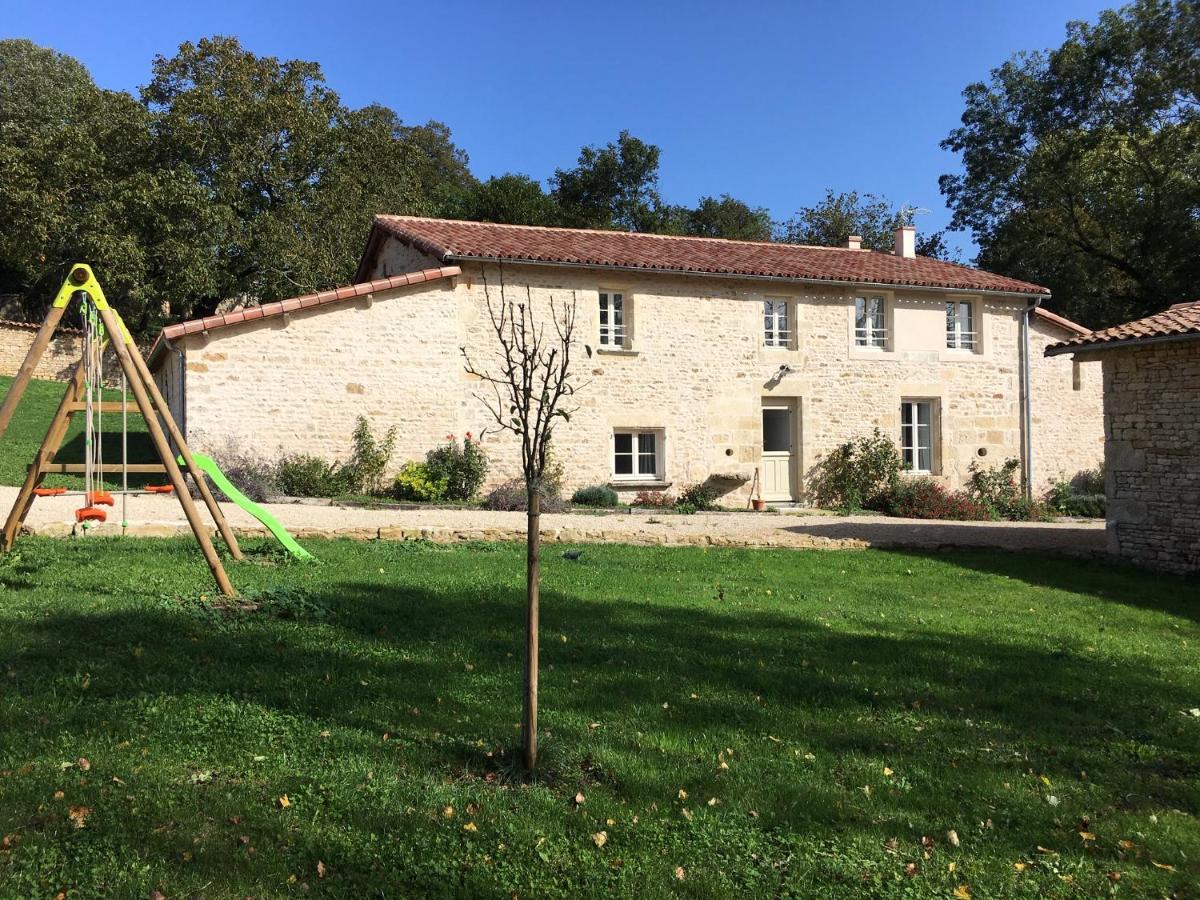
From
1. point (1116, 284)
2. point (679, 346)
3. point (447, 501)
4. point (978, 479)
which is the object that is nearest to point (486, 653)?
point (447, 501)

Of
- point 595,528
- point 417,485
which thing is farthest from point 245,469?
point 595,528

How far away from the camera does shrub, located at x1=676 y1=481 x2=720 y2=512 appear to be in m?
17.4

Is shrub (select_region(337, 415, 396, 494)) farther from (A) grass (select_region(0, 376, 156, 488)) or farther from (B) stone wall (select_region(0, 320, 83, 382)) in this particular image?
(B) stone wall (select_region(0, 320, 83, 382))

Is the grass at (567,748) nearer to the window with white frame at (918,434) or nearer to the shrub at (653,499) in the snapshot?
the shrub at (653,499)

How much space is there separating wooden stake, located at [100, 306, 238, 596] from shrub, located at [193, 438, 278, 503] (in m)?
7.06

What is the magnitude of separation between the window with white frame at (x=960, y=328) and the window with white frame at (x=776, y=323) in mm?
4141

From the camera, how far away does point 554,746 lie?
149 inches

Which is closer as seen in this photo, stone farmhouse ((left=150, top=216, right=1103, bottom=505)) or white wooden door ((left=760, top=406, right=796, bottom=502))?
stone farmhouse ((left=150, top=216, right=1103, bottom=505))

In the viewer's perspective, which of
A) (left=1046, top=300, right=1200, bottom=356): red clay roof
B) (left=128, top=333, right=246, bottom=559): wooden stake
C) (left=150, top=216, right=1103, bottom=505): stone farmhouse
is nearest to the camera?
(left=128, top=333, right=246, bottom=559): wooden stake

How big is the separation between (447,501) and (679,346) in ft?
19.0

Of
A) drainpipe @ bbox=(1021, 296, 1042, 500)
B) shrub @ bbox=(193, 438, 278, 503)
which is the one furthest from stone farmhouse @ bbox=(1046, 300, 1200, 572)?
shrub @ bbox=(193, 438, 278, 503)

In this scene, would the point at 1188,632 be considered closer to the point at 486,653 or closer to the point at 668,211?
the point at 486,653

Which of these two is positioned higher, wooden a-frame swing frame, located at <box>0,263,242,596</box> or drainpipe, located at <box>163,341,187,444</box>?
drainpipe, located at <box>163,341,187,444</box>

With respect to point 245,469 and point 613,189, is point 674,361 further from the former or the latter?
point 613,189
